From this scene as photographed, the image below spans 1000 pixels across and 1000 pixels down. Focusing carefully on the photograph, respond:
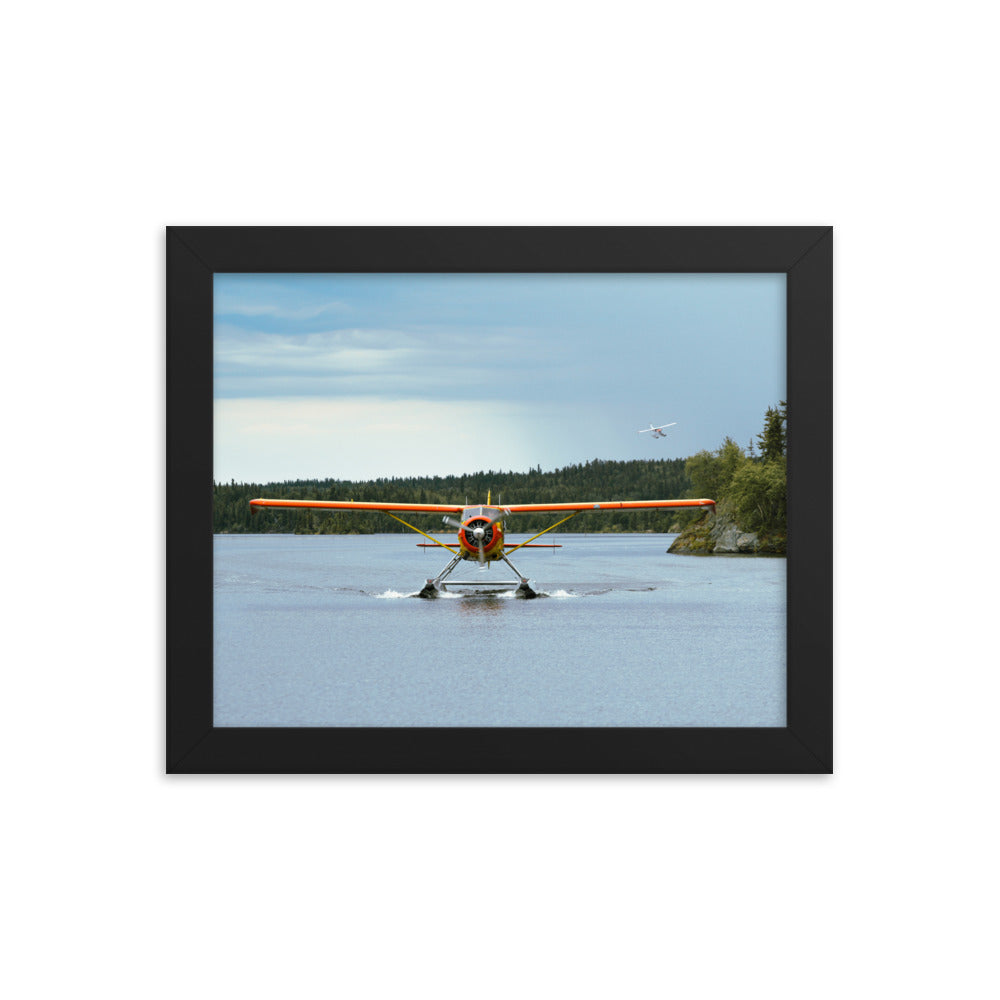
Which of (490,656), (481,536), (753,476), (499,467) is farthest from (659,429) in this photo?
(481,536)

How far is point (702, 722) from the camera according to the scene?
4973mm

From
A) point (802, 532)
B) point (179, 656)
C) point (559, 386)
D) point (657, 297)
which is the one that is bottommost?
point (179, 656)

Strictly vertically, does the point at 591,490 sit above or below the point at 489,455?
below

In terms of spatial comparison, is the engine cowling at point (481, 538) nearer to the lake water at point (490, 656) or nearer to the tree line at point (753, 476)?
the lake water at point (490, 656)

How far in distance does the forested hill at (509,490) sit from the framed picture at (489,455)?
0.09 feet

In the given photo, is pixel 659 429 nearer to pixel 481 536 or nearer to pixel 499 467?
pixel 499 467

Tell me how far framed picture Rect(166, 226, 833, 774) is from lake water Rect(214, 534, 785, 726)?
2 cm

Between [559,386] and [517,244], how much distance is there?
4.59ft

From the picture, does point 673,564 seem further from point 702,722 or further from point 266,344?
point 266,344

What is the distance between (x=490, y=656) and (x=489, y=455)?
1585mm

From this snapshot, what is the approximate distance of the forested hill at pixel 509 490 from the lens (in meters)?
5.60

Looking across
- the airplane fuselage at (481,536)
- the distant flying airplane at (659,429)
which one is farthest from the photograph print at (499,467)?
the airplane fuselage at (481,536)

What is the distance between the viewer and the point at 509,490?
6656mm

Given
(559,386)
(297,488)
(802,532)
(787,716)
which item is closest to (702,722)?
(787,716)
